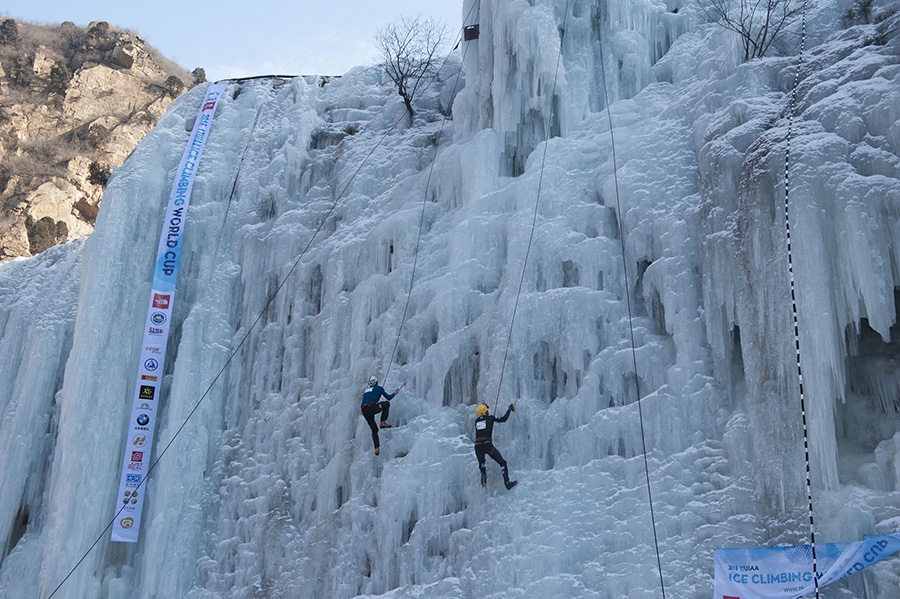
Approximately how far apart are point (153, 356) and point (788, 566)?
29.4 feet

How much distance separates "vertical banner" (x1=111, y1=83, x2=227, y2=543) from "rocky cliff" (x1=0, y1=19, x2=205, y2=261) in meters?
11.1

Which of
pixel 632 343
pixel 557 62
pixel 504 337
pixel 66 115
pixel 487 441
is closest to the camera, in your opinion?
pixel 487 441

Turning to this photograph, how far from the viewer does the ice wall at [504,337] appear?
350 inches

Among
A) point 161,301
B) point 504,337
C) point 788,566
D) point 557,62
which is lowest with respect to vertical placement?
point 788,566

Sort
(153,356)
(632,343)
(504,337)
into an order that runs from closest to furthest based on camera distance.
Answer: (632,343), (504,337), (153,356)

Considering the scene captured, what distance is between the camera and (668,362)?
32.3 ft

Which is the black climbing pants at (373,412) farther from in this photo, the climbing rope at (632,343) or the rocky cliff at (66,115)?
the rocky cliff at (66,115)

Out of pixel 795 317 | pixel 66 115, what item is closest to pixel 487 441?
pixel 795 317

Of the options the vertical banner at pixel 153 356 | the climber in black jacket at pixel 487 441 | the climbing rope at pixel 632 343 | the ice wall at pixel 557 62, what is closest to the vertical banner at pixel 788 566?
the climbing rope at pixel 632 343

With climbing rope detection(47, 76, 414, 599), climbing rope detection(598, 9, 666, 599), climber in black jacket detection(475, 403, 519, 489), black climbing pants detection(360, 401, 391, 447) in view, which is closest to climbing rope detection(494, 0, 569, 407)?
climber in black jacket detection(475, 403, 519, 489)

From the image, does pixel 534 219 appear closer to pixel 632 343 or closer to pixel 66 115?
pixel 632 343

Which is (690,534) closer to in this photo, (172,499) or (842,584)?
(842,584)

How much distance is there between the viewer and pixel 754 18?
12.0 metres

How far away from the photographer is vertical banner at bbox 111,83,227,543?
40.0ft
